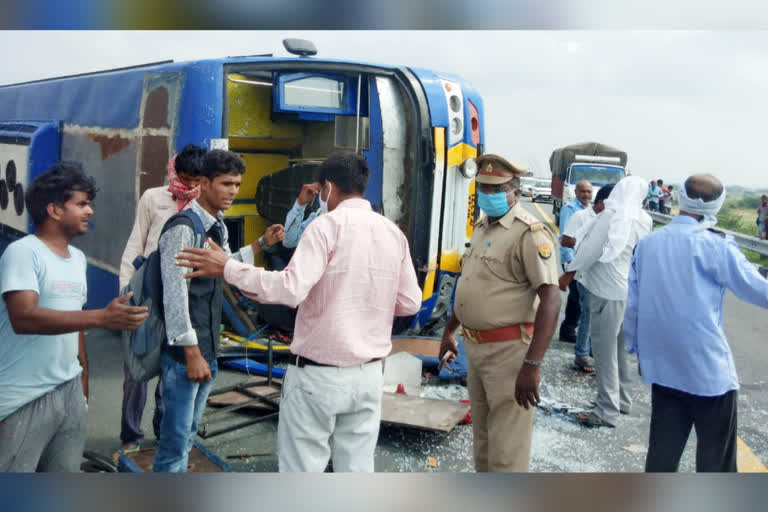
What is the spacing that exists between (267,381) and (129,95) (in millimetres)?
2006

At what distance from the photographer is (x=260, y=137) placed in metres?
5.55

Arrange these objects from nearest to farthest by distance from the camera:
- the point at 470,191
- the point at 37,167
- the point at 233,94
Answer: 1. the point at 37,167
2. the point at 470,191
3. the point at 233,94

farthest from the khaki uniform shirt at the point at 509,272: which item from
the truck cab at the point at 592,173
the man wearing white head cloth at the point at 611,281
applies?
the truck cab at the point at 592,173

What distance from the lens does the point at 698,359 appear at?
9.38ft

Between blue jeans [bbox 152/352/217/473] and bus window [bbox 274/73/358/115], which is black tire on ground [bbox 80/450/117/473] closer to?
blue jeans [bbox 152/352/217/473]

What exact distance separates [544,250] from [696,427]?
1.10 metres

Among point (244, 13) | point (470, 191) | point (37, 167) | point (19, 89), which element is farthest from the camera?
point (470, 191)

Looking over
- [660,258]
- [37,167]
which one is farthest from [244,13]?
[660,258]

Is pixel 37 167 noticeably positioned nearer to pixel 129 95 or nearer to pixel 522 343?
pixel 129 95

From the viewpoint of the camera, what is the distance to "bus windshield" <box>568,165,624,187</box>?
1315 cm

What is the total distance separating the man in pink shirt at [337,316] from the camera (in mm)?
2418

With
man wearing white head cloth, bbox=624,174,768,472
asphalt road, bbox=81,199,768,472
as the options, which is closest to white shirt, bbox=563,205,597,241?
asphalt road, bbox=81,199,768,472

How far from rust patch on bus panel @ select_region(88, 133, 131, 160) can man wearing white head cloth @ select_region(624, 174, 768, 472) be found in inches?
110

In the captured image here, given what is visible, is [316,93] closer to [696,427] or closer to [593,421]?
[593,421]
